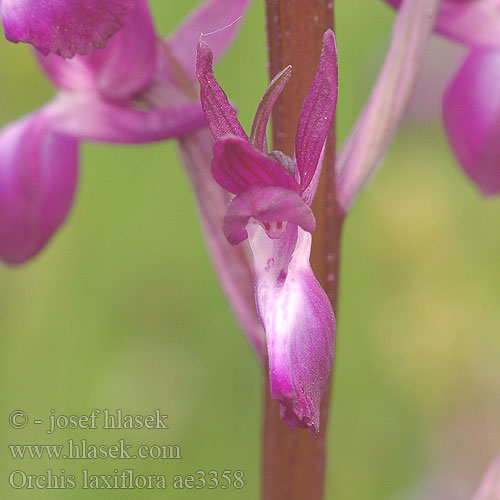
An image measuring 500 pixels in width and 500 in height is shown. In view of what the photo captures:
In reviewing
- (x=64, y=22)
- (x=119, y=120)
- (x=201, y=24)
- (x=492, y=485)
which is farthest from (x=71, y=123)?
(x=492, y=485)

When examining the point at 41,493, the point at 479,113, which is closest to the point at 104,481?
the point at 41,493

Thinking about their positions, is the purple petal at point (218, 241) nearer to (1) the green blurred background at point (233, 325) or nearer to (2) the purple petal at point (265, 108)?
(2) the purple petal at point (265, 108)

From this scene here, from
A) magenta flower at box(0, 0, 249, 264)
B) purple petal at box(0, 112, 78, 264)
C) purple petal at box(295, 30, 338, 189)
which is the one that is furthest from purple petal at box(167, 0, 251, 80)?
purple petal at box(295, 30, 338, 189)

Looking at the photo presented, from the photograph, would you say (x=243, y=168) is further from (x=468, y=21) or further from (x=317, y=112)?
(x=468, y=21)

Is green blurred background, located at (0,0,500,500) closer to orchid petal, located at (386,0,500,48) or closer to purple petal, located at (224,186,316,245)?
orchid petal, located at (386,0,500,48)

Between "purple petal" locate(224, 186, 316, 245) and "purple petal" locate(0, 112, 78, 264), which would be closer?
"purple petal" locate(224, 186, 316, 245)
